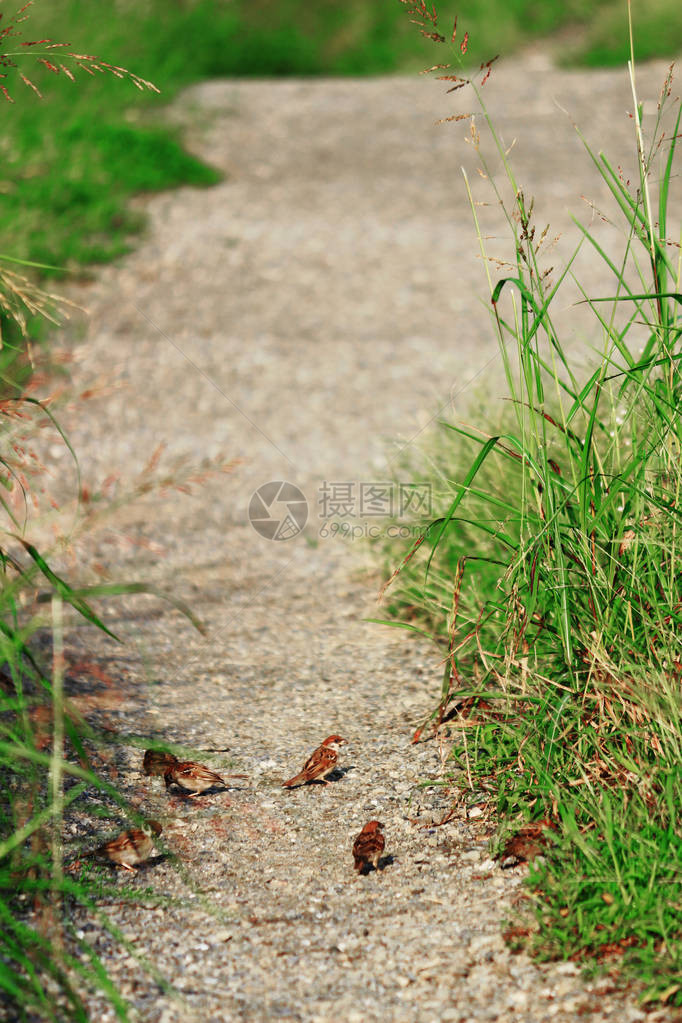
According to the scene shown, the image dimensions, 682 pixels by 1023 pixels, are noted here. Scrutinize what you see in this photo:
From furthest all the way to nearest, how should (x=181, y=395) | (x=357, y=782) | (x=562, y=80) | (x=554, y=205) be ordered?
1. (x=562, y=80)
2. (x=554, y=205)
3. (x=181, y=395)
4. (x=357, y=782)

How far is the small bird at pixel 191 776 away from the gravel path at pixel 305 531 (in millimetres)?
54

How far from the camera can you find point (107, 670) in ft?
9.83

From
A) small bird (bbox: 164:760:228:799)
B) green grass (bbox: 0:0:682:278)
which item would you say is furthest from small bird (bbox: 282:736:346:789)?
green grass (bbox: 0:0:682:278)

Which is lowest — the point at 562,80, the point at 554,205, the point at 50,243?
the point at 50,243

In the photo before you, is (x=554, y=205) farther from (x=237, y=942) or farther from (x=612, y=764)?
(x=237, y=942)

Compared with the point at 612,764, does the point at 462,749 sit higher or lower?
lower

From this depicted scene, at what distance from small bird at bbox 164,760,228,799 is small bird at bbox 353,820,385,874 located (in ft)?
1.34

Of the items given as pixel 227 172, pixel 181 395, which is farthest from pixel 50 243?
pixel 227 172

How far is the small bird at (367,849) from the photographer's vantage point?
2020 millimetres

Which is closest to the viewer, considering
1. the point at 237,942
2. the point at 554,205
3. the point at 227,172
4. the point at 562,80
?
the point at 237,942

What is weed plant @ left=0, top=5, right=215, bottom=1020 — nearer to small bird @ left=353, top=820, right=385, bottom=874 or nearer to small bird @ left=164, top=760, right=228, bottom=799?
small bird @ left=164, top=760, right=228, bottom=799

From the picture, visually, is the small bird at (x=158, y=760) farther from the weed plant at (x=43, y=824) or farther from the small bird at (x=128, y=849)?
the small bird at (x=128, y=849)

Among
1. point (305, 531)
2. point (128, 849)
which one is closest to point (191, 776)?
point (128, 849)

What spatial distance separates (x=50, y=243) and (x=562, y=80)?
5.19 metres
